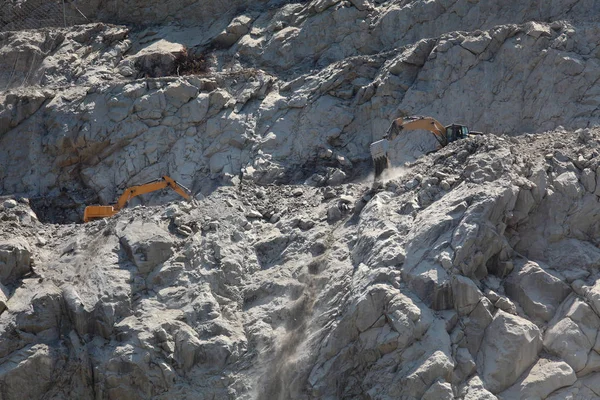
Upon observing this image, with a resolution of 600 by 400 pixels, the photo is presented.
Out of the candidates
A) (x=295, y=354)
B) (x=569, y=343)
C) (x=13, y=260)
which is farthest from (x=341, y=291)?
(x=13, y=260)

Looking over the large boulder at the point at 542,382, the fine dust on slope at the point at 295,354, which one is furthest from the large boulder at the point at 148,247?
Result: the large boulder at the point at 542,382

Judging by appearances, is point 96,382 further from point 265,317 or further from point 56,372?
point 265,317

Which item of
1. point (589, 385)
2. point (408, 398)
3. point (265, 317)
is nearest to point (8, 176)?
point (265, 317)

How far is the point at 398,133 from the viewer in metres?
19.6

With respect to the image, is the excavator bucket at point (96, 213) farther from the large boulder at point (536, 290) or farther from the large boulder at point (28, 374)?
the large boulder at point (536, 290)

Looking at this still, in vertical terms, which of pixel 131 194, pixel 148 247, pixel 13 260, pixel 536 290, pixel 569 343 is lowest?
pixel 569 343

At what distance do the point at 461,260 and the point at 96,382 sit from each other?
6.10 meters

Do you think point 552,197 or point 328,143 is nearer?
point 552,197

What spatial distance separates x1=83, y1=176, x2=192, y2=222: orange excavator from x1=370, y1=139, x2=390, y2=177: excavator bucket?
→ 3.67m

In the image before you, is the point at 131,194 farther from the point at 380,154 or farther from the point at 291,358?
the point at 291,358

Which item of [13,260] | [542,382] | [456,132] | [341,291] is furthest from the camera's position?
[456,132]

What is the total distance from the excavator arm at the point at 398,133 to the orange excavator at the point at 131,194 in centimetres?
372

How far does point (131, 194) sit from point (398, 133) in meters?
5.34

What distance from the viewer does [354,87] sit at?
21812 millimetres
